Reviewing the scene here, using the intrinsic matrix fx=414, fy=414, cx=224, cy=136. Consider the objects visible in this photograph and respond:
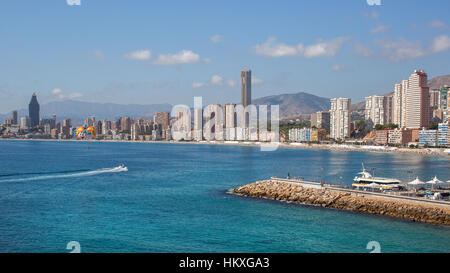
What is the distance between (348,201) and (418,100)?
274 ft

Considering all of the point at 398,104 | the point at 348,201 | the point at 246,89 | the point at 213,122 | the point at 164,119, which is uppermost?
the point at 246,89

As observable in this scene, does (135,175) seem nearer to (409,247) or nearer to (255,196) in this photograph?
(255,196)

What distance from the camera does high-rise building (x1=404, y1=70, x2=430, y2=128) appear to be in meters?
93.6

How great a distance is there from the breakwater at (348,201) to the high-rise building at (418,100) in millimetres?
80020

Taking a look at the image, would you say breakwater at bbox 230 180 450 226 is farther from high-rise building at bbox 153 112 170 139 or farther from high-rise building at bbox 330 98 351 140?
high-rise building at bbox 153 112 170 139

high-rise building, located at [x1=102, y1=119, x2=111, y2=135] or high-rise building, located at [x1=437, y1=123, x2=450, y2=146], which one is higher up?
high-rise building, located at [x1=102, y1=119, x2=111, y2=135]

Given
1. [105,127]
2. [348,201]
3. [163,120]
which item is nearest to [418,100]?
[348,201]

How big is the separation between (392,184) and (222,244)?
40.4 ft

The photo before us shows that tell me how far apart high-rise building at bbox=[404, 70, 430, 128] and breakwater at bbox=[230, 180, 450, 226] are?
8002 centimetres

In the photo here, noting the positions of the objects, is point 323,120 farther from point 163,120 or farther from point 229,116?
point 163,120

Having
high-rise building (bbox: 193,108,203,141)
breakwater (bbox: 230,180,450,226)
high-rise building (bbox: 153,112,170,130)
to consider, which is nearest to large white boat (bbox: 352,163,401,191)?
breakwater (bbox: 230,180,450,226)

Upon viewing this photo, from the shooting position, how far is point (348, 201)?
20.5 meters

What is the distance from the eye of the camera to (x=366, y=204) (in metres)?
19.8
